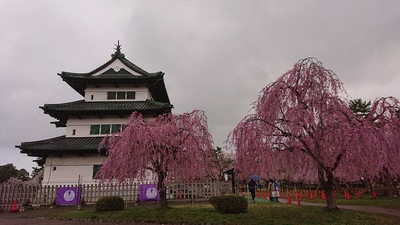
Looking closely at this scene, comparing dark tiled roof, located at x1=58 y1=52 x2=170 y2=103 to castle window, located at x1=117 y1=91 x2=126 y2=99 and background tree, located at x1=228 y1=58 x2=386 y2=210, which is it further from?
background tree, located at x1=228 y1=58 x2=386 y2=210

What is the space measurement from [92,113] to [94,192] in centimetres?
735

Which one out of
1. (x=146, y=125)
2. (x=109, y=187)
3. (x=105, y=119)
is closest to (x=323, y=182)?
(x=146, y=125)

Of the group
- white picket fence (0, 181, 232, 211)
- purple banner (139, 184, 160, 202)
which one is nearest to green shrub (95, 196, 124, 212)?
white picket fence (0, 181, 232, 211)

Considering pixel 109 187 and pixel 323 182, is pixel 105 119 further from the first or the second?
pixel 323 182

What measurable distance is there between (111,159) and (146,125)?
2.57 meters

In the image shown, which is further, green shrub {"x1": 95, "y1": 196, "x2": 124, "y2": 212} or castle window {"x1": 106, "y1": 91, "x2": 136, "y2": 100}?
castle window {"x1": 106, "y1": 91, "x2": 136, "y2": 100}

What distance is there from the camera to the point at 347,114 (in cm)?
1098

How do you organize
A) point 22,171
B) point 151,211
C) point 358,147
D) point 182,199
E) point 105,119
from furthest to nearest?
point 22,171
point 105,119
point 182,199
point 151,211
point 358,147

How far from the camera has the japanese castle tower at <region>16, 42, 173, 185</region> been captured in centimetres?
2162

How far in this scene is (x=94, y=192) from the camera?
19.1 metres

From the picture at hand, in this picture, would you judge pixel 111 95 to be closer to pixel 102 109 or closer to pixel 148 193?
pixel 102 109

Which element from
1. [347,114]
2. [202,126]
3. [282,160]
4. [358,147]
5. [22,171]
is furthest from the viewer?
[22,171]

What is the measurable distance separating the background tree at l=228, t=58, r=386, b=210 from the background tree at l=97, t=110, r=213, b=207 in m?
3.37

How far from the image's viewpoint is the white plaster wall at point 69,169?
21.6 m
